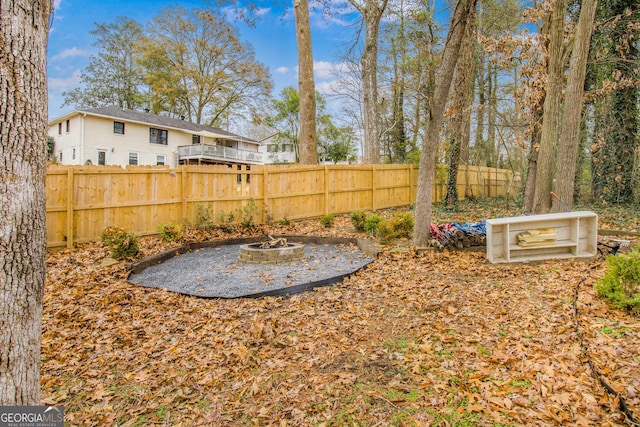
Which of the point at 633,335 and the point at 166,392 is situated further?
the point at 633,335

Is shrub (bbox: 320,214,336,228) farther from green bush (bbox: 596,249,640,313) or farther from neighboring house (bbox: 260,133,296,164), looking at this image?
neighboring house (bbox: 260,133,296,164)

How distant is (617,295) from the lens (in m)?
3.17

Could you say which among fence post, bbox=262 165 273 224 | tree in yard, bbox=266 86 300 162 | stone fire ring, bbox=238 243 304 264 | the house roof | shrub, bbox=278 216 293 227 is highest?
tree in yard, bbox=266 86 300 162

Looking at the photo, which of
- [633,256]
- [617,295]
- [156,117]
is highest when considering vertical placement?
[156,117]

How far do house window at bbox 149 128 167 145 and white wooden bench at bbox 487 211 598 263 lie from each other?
20831mm

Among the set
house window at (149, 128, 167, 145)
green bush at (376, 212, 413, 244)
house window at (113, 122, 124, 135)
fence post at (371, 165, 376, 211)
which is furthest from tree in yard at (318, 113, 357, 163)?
green bush at (376, 212, 413, 244)

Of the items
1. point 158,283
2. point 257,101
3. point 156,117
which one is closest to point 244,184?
point 158,283

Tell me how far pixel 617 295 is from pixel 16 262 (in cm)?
451

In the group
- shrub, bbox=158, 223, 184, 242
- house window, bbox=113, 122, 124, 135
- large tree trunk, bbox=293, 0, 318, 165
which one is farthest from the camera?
house window, bbox=113, 122, 124, 135

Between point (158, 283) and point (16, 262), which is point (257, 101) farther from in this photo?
point (16, 262)

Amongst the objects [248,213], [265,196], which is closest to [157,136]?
[265,196]

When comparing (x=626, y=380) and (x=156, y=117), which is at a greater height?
(x=156, y=117)

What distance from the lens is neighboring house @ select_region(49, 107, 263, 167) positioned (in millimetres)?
17828

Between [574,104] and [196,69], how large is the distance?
23.7 metres
